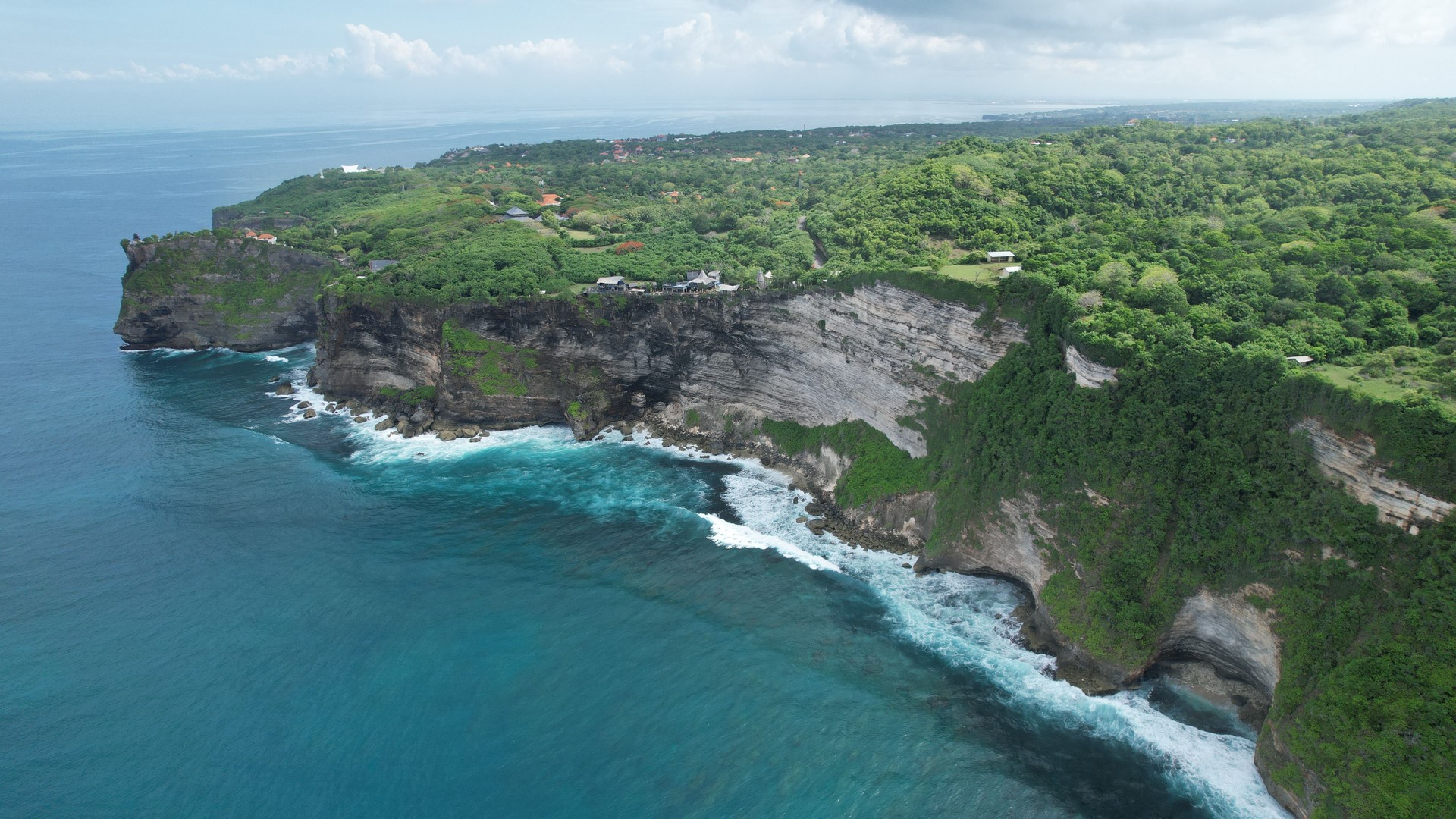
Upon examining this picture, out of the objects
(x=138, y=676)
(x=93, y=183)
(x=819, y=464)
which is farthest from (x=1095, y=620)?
(x=93, y=183)

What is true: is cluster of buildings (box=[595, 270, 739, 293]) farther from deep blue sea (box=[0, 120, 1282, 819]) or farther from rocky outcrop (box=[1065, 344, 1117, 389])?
rocky outcrop (box=[1065, 344, 1117, 389])

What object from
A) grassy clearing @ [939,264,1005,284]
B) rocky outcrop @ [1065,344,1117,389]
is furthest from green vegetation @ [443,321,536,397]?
rocky outcrop @ [1065,344,1117,389]

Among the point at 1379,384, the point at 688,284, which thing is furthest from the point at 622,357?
the point at 1379,384

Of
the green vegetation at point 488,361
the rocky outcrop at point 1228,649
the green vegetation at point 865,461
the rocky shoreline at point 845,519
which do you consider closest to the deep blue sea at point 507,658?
the rocky shoreline at point 845,519

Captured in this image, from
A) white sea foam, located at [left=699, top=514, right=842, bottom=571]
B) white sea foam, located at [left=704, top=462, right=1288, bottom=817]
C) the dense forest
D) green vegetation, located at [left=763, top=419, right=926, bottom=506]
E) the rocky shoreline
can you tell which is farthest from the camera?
green vegetation, located at [left=763, top=419, right=926, bottom=506]

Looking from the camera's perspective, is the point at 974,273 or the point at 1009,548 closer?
the point at 1009,548

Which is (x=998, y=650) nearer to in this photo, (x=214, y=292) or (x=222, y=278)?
(x=222, y=278)

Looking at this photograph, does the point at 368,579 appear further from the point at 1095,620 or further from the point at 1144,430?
the point at 1144,430
